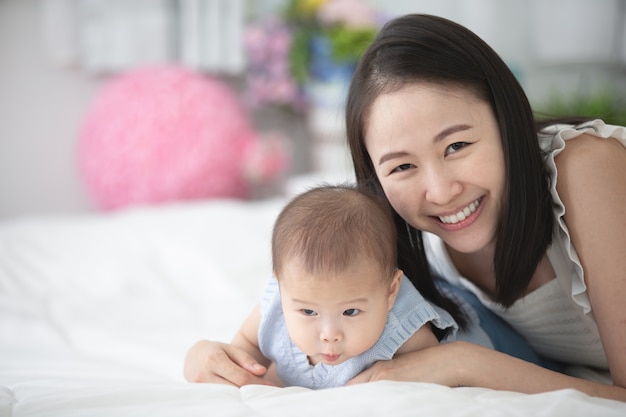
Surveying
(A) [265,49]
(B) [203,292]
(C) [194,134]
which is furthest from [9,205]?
(B) [203,292]

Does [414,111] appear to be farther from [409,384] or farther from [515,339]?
[515,339]

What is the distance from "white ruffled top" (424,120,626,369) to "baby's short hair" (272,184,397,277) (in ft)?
1.04

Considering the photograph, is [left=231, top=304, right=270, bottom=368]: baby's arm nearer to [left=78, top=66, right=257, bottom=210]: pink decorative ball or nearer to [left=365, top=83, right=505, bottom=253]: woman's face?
[left=365, top=83, right=505, bottom=253]: woman's face

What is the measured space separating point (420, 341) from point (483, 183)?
0.28 m

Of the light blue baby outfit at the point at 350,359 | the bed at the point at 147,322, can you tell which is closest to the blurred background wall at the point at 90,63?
the bed at the point at 147,322

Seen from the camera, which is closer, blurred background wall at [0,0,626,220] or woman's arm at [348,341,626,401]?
woman's arm at [348,341,626,401]

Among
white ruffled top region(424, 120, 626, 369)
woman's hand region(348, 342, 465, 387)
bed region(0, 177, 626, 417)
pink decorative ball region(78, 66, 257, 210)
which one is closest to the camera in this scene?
bed region(0, 177, 626, 417)

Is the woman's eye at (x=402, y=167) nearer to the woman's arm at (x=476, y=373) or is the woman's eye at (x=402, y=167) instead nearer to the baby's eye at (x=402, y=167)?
the baby's eye at (x=402, y=167)

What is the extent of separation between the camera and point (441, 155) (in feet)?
3.51

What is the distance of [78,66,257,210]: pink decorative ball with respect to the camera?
2855 millimetres

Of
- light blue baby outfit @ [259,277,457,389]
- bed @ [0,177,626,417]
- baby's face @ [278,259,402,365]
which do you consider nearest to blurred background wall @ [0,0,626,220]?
bed @ [0,177,626,417]

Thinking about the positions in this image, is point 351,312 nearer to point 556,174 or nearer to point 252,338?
point 252,338

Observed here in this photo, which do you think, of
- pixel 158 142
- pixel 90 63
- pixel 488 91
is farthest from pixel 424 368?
pixel 90 63

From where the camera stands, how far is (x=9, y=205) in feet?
9.96
